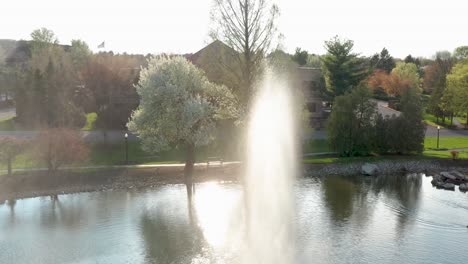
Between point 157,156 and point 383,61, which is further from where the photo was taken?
point 383,61

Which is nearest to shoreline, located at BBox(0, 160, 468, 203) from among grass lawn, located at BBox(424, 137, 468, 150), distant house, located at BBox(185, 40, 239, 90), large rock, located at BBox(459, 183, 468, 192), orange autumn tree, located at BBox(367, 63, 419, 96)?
large rock, located at BBox(459, 183, 468, 192)

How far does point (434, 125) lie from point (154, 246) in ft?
181

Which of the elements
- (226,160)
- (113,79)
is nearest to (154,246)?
(226,160)

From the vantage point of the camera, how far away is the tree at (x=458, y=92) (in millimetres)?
64250

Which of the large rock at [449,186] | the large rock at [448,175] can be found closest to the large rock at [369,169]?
the large rock at [448,175]

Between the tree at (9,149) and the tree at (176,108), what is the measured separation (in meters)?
9.30

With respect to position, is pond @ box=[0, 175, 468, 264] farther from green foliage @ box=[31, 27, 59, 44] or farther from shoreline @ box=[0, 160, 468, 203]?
green foliage @ box=[31, 27, 59, 44]

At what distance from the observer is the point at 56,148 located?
36.7 m

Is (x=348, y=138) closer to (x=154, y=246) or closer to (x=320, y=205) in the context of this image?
(x=320, y=205)

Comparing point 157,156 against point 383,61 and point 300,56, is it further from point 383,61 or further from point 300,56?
point 383,61

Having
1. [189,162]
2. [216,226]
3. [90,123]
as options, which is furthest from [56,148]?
[90,123]

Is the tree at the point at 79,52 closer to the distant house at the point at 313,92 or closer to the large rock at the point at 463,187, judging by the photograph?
the distant house at the point at 313,92

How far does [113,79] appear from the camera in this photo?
5297cm

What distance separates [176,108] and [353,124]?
19354mm
